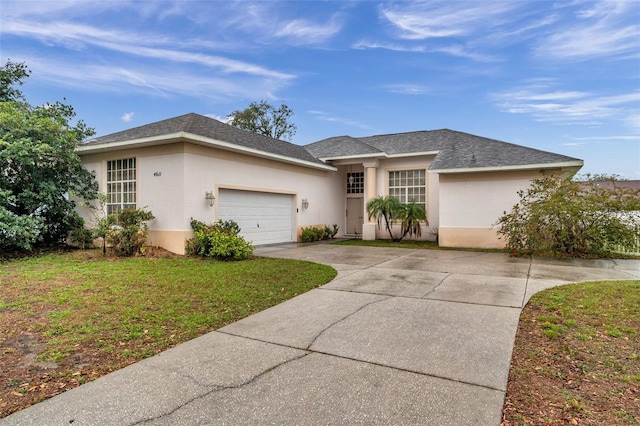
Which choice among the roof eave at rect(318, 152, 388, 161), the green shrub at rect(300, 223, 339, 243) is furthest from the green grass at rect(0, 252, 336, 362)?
the roof eave at rect(318, 152, 388, 161)

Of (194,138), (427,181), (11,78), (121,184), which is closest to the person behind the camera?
(194,138)

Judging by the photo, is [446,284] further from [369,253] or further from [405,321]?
[369,253]

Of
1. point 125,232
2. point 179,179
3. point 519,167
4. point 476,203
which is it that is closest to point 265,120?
point 179,179

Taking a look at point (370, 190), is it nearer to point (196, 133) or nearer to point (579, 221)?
point (579, 221)

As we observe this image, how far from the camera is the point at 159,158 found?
1093 cm

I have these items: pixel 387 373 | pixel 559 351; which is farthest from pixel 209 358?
pixel 559 351

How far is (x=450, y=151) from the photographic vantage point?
49.8ft

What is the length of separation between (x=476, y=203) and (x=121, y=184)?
13000 millimetres

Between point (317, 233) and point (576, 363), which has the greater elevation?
point (317, 233)

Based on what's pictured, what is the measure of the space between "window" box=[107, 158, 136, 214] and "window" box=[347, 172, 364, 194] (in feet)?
35.3

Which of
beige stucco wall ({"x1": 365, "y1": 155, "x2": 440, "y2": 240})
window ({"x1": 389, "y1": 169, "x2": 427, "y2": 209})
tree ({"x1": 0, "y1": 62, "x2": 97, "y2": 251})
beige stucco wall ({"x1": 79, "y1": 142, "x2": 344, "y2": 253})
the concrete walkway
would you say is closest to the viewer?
the concrete walkway

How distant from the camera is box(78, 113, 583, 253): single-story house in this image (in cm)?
1080

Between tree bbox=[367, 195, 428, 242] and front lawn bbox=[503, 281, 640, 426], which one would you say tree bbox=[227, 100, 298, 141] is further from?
front lawn bbox=[503, 281, 640, 426]

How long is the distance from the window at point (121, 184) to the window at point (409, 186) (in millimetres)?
11223
